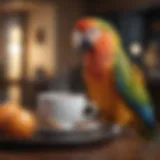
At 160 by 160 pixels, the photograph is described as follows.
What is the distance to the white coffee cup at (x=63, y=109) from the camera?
0.62m

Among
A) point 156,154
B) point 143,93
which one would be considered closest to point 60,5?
point 143,93

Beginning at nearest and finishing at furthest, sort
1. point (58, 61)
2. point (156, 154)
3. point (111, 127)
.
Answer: point (156, 154) → point (111, 127) → point (58, 61)

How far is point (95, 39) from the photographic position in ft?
2.12

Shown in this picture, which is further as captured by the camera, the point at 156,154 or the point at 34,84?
the point at 34,84

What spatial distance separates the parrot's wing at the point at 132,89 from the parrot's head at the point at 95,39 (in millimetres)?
21

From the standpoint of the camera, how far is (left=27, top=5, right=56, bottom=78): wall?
0.74 m

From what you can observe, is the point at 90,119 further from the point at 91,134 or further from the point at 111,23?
the point at 111,23

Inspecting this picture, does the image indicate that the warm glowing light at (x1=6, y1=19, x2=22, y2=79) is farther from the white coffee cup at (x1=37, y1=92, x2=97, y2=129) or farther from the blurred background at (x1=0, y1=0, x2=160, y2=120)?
the white coffee cup at (x1=37, y1=92, x2=97, y2=129)

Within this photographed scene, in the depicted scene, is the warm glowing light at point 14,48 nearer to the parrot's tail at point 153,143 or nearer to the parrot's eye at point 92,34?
the parrot's eye at point 92,34

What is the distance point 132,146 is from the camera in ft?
1.79

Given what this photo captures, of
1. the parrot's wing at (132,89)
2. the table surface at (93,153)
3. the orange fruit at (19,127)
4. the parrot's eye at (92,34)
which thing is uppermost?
the parrot's eye at (92,34)

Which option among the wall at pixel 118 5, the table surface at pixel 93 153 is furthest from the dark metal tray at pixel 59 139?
the wall at pixel 118 5

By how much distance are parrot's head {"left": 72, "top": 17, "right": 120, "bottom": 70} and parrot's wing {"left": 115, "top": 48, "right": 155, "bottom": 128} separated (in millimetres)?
21

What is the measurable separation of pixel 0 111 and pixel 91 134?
5.3 inches
